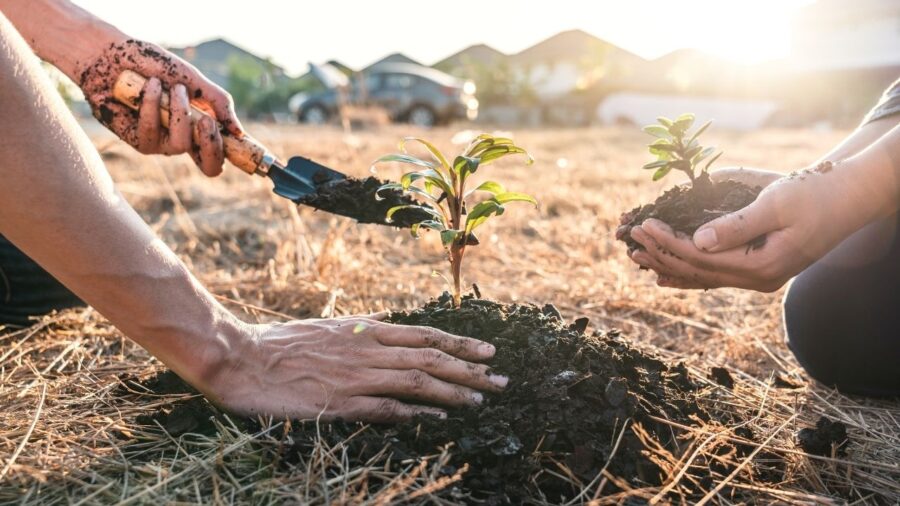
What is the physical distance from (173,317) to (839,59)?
37472 mm

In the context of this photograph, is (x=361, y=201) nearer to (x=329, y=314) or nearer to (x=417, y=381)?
(x=329, y=314)

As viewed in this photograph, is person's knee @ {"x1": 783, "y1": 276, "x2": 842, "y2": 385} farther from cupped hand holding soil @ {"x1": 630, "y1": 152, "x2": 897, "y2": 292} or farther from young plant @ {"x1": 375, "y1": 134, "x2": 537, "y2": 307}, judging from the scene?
young plant @ {"x1": 375, "y1": 134, "x2": 537, "y2": 307}

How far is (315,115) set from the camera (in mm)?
19578

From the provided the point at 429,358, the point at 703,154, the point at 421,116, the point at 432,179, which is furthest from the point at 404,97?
the point at 429,358

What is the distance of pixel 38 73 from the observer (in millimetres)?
1444

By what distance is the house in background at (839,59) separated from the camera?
27.1 metres

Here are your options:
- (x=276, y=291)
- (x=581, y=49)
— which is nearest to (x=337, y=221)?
(x=276, y=291)

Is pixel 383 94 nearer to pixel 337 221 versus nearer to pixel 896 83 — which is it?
pixel 337 221

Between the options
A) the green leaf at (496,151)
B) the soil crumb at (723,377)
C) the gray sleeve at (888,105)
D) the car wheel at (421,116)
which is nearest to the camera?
the green leaf at (496,151)

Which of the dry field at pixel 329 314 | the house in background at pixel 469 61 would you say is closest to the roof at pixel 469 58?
the house in background at pixel 469 61

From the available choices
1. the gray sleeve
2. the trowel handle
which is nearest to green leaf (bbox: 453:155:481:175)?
the trowel handle

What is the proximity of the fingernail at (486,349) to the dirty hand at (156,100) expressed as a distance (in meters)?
1.25

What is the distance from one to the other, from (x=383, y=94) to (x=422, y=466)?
18.6 metres

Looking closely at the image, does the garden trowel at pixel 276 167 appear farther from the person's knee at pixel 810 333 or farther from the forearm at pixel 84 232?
the person's knee at pixel 810 333
